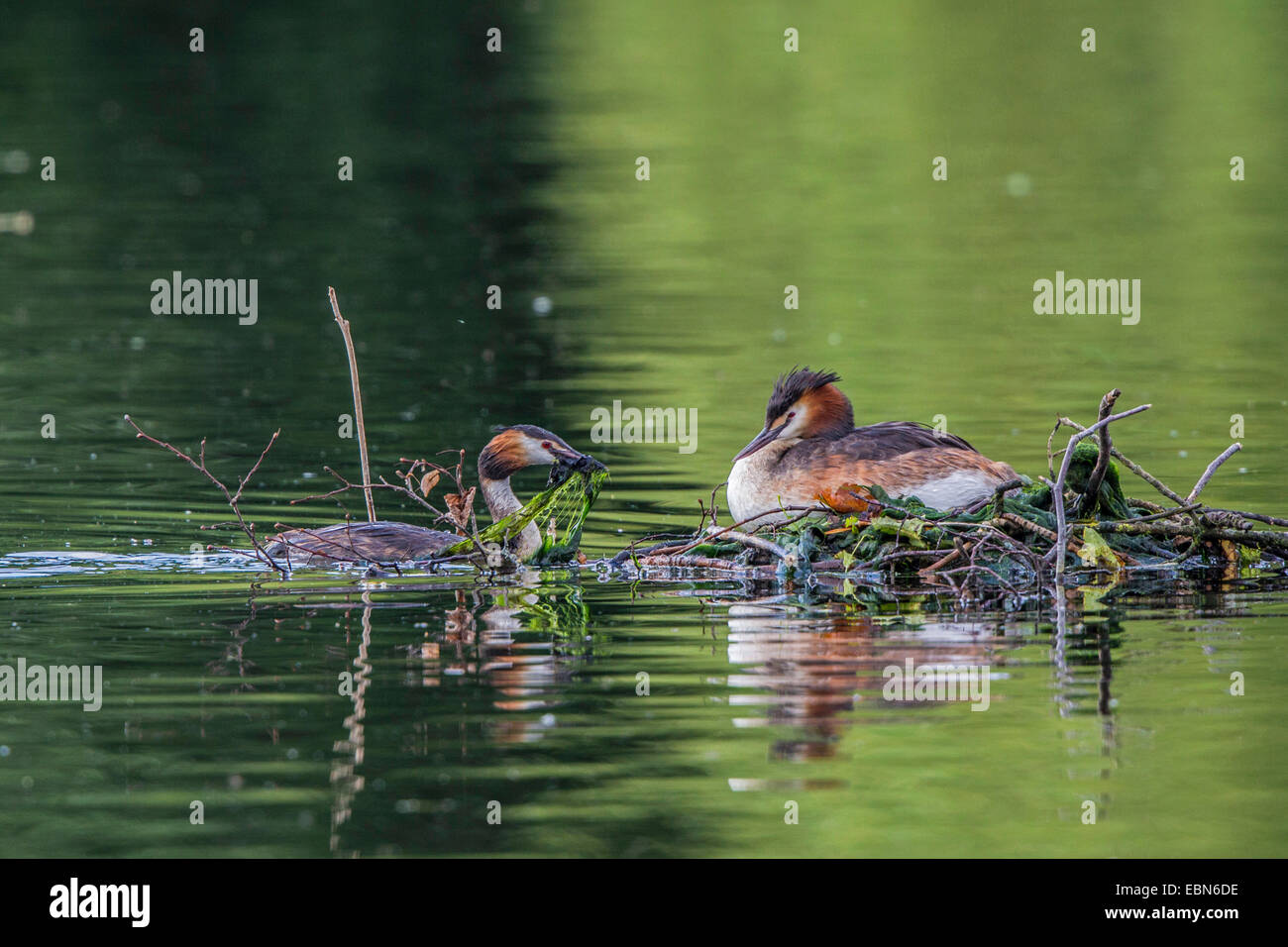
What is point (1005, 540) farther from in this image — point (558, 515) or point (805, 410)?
point (558, 515)

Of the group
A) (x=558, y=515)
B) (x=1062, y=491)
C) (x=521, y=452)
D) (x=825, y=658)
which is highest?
(x=521, y=452)

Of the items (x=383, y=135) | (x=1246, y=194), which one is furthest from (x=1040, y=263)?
(x=383, y=135)

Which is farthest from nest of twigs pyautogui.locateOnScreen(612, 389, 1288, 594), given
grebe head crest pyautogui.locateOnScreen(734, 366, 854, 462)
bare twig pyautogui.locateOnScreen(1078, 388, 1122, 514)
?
grebe head crest pyautogui.locateOnScreen(734, 366, 854, 462)

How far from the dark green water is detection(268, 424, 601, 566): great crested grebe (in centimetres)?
49

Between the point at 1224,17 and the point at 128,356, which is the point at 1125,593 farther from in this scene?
the point at 1224,17

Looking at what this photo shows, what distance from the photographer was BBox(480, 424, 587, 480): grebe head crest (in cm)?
1164

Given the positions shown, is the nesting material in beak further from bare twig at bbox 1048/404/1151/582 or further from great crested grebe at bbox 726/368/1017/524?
bare twig at bbox 1048/404/1151/582

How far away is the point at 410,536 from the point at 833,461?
7.81ft

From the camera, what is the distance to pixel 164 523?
12414mm

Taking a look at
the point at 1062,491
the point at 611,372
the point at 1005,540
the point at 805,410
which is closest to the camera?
the point at 1062,491

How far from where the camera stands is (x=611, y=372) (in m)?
18.4

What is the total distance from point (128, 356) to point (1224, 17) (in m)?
33.7

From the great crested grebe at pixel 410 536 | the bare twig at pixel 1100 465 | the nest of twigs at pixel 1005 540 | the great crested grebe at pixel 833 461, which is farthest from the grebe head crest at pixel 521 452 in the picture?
the bare twig at pixel 1100 465

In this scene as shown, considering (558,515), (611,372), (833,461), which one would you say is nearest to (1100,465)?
(833,461)
